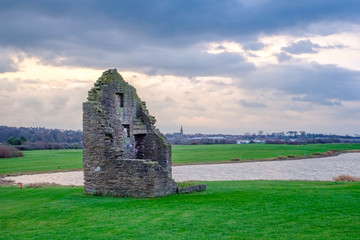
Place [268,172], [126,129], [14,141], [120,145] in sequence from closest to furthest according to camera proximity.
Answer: [120,145] → [126,129] → [268,172] → [14,141]

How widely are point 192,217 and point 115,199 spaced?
17.1 feet

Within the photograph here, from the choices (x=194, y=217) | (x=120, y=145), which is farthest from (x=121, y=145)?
(x=194, y=217)

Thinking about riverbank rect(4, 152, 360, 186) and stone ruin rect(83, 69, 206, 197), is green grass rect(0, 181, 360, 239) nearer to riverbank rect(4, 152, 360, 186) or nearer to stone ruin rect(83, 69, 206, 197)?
stone ruin rect(83, 69, 206, 197)

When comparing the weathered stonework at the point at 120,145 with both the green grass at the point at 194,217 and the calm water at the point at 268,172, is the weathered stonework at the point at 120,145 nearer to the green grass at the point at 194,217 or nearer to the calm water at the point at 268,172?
the green grass at the point at 194,217

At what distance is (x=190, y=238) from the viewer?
9.98 meters

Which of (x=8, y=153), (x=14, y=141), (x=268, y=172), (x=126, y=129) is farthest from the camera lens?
(x=14, y=141)

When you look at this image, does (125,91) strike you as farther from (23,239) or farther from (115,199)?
(23,239)

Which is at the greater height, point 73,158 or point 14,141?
point 14,141

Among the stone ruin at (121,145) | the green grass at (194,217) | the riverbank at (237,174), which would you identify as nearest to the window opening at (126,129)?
the stone ruin at (121,145)

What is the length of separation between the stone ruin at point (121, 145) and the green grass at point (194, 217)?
87 cm

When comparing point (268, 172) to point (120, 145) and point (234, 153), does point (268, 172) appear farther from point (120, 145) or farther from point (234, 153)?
point (234, 153)

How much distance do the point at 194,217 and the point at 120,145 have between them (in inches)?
332

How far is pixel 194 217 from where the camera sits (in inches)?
478

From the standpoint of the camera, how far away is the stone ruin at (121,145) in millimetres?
16672
